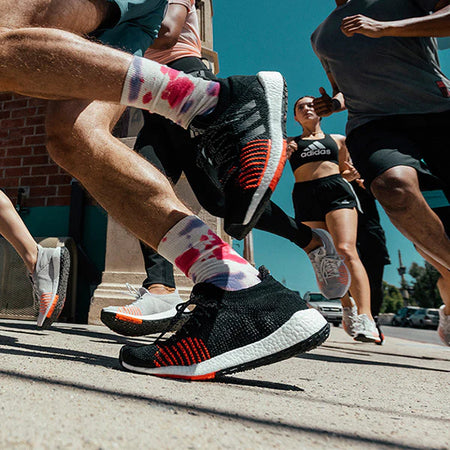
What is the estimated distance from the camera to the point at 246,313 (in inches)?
37.9

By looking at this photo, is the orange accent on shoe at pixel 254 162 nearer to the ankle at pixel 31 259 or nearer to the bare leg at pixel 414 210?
the bare leg at pixel 414 210

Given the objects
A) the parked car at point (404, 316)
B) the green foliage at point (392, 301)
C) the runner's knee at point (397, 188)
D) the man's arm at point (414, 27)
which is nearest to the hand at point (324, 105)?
the man's arm at point (414, 27)

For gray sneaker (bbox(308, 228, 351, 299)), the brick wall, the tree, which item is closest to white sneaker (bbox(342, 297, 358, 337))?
gray sneaker (bbox(308, 228, 351, 299))

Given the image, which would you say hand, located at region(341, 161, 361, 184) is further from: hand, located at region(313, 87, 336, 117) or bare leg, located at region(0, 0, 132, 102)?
bare leg, located at region(0, 0, 132, 102)

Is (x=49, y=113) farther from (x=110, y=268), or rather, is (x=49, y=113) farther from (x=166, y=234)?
(x=110, y=268)

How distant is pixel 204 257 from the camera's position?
1.04 m

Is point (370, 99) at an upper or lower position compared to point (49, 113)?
upper

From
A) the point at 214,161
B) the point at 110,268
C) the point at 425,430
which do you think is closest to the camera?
the point at 425,430

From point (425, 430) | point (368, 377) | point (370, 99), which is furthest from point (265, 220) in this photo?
point (425, 430)

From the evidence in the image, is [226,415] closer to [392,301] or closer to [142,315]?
[142,315]

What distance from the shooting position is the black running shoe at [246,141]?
93 centimetres

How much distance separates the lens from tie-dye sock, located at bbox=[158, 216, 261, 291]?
1.01 m

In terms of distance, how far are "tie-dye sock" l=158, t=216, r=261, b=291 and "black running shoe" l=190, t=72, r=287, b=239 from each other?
3.3 inches

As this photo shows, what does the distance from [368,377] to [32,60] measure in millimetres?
1261
